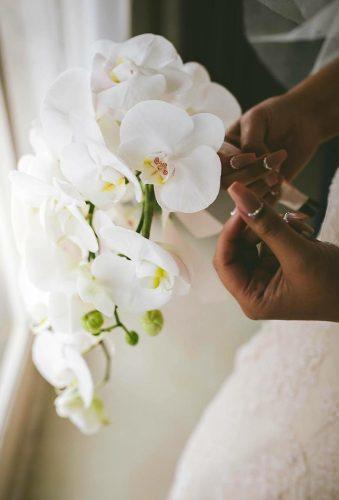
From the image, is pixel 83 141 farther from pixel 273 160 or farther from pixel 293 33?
pixel 293 33

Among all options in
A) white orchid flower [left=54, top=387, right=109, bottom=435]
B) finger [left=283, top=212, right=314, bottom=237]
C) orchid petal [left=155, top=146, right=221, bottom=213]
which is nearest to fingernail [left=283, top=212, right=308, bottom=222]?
finger [left=283, top=212, right=314, bottom=237]

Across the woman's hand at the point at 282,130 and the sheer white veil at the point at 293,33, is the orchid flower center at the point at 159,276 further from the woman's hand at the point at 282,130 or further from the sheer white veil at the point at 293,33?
the sheer white veil at the point at 293,33

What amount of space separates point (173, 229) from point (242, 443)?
1.35ft

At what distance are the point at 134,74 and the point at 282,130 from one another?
0.26 meters

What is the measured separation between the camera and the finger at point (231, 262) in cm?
50

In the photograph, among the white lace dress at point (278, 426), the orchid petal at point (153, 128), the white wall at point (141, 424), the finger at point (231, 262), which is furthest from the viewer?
the white wall at point (141, 424)

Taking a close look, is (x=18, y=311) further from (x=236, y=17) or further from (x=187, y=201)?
(x=236, y=17)

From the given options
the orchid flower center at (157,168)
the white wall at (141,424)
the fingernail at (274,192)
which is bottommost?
the white wall at (141,424)

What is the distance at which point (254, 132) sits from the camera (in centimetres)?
56

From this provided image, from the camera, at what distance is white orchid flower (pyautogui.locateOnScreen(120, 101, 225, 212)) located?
396 millimetres

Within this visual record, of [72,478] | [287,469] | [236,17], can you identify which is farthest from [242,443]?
[236,17]

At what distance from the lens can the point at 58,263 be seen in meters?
0.48

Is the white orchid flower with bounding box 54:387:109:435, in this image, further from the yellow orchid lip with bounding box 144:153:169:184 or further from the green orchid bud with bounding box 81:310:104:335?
the yellow orchid lip with bounding box 144:153:169:184

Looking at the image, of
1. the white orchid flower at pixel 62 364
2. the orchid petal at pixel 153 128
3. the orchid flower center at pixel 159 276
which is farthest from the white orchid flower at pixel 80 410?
the orchid petal at pixel 153 128
